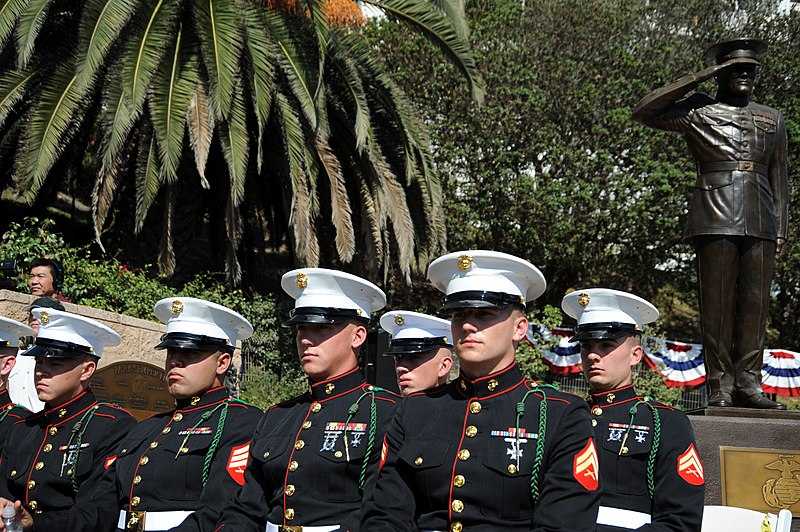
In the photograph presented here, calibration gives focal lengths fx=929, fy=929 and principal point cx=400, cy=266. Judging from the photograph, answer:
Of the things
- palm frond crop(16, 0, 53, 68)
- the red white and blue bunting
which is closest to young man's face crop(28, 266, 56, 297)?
palm frond crop(16, 0, 53, 68)

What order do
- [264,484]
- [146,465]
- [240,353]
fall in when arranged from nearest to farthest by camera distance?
[264,484] → [146,465] → [240,353]

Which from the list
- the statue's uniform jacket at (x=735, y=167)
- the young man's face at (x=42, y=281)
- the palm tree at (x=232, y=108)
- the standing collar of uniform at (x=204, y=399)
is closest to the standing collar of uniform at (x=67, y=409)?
the standing collar of uniform at (x=204, y=399)

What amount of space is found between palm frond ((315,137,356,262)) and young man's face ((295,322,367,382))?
30.2ft

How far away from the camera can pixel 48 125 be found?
39.5ft

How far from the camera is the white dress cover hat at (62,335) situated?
4.97m

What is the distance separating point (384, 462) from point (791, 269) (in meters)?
18.8

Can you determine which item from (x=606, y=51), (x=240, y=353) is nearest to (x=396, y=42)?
(x=606, y=51)

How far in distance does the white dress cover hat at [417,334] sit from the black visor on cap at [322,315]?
63.4 inches

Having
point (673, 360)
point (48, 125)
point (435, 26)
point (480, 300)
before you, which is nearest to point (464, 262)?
point (480, 300)

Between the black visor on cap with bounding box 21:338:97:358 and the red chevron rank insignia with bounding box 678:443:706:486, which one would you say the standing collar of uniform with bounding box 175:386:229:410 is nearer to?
the black visor on cap with bounding box 21:338:97:358

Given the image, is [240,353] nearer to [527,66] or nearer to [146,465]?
[146,465]

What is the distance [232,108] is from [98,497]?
8.84 metres

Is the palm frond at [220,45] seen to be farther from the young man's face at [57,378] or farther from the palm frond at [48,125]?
the young man's face at [57,378]

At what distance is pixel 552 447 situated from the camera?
3.30 metres
